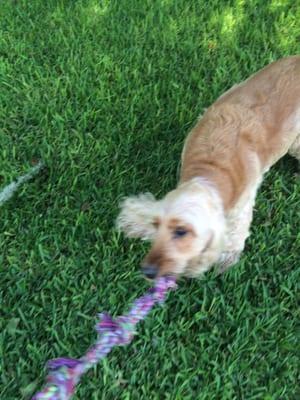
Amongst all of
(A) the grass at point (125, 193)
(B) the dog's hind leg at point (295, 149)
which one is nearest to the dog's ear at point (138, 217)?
(A) the grass at point (125, 193)

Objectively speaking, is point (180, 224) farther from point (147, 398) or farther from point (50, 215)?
point (50, 215)

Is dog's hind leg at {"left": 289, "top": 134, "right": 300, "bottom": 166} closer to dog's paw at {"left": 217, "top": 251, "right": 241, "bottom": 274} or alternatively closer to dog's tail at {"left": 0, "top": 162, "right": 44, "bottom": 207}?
dog's paw at {"left": 217, "top": 251, "right": 241, "bottom": 274}

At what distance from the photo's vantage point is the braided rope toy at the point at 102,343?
2514 millimetres

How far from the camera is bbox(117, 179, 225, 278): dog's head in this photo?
2.56 m

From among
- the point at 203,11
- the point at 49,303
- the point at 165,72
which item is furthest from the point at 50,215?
the point at 203,11

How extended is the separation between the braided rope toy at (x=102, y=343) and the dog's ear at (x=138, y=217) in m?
0.31

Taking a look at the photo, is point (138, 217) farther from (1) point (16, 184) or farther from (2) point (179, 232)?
(1) point (16, 184)

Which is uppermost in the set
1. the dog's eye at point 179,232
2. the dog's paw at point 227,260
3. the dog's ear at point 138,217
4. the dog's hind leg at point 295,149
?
the dog's eye at point 179,232

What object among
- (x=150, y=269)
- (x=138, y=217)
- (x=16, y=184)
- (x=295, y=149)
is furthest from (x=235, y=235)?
(x=16, y=184)

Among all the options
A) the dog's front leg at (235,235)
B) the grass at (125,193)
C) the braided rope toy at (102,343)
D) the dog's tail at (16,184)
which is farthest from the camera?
the dog's tail at (16,184)

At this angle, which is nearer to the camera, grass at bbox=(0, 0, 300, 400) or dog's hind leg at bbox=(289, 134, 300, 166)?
grass at bbox=(0, 0, 300, 400)

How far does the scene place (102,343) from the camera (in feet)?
9.07

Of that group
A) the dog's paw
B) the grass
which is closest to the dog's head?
the dog's paw

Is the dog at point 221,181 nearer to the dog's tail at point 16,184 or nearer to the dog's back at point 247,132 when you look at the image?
the dog's back at point 247,132
